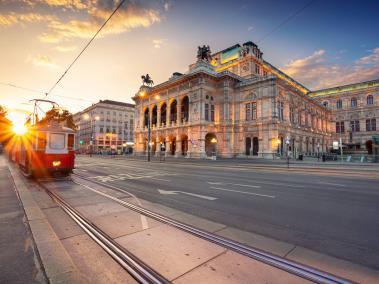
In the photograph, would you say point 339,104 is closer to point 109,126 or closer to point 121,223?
point 121,223

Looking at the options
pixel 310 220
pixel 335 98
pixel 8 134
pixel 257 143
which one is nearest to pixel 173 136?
pixel 257 143

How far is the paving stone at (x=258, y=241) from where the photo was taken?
361cm

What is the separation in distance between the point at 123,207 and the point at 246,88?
4294 cm

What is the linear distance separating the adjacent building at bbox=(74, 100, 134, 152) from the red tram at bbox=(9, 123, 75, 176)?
68789 mm

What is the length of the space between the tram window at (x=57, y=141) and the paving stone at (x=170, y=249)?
390 inches

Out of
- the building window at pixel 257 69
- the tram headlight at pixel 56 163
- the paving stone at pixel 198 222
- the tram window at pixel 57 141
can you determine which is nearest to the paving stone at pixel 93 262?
the paving stone at pixel 198 222

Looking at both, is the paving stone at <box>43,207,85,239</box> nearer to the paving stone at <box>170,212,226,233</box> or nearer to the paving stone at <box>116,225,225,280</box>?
the paving stone at <box>116,225,225,280</box>

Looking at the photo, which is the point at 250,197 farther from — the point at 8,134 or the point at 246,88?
the point at 8,134

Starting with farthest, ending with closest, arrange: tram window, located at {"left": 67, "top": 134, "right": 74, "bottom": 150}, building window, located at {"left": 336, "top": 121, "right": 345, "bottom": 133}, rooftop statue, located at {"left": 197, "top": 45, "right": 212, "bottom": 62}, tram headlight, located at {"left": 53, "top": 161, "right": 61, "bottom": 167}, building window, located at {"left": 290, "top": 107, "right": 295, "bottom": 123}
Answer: building window, located at {"left": 336, "top": 121, "right": 345, "bottom": 133} < rooftop statue, located at {"left": 197, "top": 45, "right": 212, "bottom": 62} < building window, located at {"left": 290, "top": 107, "right": 295, "bottom": 123} < tram window, located at {"left": 67, "top": 134, "right": 74, "bottom": 150} < tram headlight, located at {"left": 53, "top": 161, "right": 61, "bottom": 167}

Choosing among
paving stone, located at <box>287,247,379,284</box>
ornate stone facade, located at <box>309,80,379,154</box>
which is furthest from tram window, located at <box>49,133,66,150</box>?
ornate stone facade, located at <box>309,80,379,154</box>

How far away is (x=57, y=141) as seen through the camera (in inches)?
458

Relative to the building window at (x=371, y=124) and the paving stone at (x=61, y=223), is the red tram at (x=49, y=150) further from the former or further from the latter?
the building window at (x=371, y=124)

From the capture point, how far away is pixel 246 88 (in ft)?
145

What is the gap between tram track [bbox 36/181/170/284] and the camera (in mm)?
2811
